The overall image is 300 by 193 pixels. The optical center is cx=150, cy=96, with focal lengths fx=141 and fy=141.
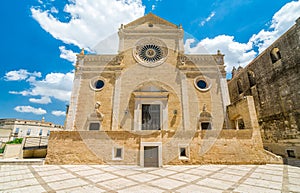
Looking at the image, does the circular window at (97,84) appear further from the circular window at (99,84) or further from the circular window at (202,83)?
the circular window at (202,83)

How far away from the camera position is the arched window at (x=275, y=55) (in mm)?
10680

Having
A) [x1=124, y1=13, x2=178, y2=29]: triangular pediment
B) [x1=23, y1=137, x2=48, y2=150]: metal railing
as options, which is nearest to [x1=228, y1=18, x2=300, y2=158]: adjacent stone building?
[x1=124, y1=13, x2=178, y2=29]: triangular pediment

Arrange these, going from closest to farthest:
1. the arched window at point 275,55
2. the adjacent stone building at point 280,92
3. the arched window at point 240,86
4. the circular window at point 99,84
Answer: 1. the adjacent stone building at point 280,92
2. the arched window at point 275,55
3. the circular window at point 99,84
4. the arched window at point 240,86

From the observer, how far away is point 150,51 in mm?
14156

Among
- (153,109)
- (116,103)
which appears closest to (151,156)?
(153,109)

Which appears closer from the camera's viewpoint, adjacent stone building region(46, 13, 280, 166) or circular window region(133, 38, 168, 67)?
adjacent stone building region(46, 13, 280, 166)

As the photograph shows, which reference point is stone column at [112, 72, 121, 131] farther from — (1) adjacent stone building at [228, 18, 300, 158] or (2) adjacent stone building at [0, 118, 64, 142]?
(2) adjacent stone building at [0, 118, 64, 142]

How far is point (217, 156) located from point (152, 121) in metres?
5.44

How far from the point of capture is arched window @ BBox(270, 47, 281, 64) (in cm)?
1068

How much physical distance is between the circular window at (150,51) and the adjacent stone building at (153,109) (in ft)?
0.22

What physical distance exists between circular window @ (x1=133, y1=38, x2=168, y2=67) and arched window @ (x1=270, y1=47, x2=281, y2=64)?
28.0 ft

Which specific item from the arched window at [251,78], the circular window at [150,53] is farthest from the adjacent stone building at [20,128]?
the arched window at [251,78]

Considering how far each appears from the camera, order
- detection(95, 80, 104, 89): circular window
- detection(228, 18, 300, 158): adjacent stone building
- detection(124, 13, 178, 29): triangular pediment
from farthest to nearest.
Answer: detection(124, 13, 178, 29): triangular pediment, detection(95, 80, 104, 89): circular window, detection(228, 18, 300, 158): adjacent stone building

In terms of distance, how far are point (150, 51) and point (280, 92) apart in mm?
11008
